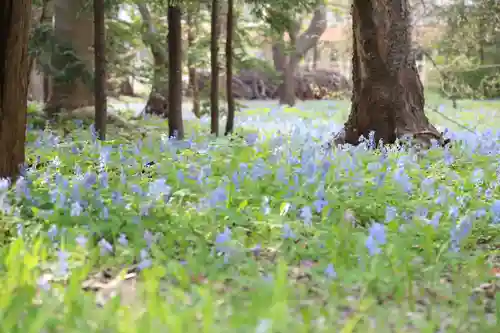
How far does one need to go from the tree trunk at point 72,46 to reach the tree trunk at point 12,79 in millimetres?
5142

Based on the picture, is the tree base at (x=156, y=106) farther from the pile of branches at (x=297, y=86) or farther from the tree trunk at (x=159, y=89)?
the pile of branches at (x=297, y=86)

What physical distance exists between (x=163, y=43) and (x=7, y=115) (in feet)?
25.2

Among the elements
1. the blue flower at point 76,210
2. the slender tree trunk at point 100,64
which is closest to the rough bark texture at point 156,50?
the slender tree trunk at point 100,64

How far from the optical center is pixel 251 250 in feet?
10.5

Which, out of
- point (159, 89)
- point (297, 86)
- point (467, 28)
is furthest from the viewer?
point (297, 86)

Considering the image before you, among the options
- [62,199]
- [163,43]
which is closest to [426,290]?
[62,199]

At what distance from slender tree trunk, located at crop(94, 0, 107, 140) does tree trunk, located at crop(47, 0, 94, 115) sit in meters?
2.43

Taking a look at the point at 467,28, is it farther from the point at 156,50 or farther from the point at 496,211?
the point at 496,211

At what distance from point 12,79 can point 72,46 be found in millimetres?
5564

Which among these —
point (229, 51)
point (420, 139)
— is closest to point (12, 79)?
point (420, 139)

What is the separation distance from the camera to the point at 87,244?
321 centimetres

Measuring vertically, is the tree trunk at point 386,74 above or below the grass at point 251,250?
above

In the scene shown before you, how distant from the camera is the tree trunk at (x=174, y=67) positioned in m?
7.73

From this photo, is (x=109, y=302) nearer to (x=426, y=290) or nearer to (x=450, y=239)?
(x=426, y=290)
